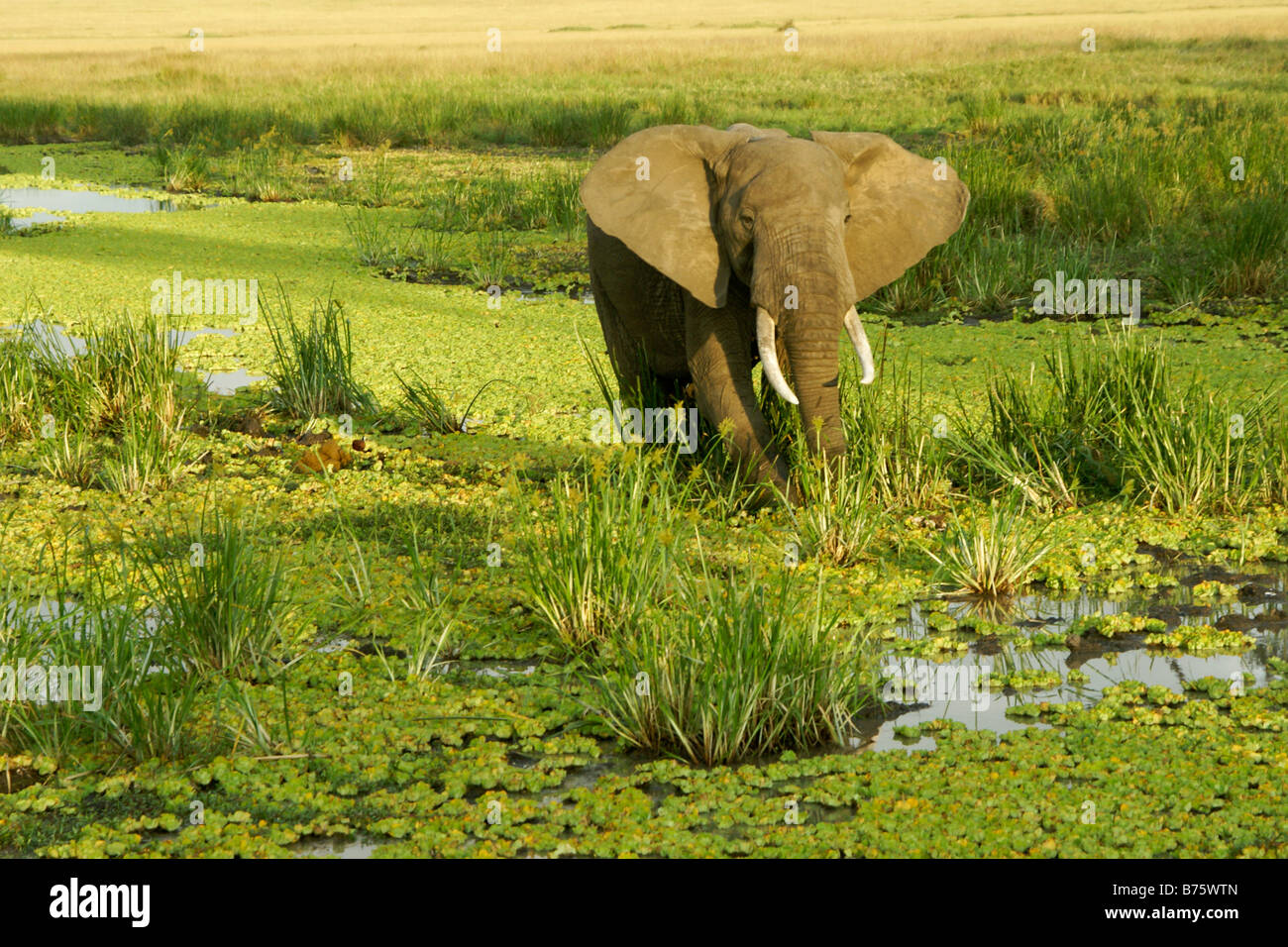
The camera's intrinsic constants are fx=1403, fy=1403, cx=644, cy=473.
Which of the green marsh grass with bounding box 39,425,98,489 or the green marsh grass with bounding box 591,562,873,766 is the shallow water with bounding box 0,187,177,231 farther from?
the green marsh grass with bounding box 591,562,873,766

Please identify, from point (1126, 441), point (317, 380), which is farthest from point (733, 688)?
point (317, 380)

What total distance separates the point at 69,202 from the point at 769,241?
48.2 feet

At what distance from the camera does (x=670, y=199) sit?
5879 millimetres

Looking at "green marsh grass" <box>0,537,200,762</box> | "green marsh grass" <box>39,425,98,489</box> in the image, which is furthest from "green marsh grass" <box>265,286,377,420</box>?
"green marsh grass" <box>0,537,200,762</box>

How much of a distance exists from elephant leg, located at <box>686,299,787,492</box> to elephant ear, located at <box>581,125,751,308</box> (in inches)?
8.9

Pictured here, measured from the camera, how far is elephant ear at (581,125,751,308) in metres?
5.76

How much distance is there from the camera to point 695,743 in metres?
4.12

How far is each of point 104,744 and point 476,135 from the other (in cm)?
1982

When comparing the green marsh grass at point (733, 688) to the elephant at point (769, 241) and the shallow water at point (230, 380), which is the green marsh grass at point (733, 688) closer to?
the elephant at point (769, 241)

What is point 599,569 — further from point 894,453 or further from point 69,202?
point 69,202

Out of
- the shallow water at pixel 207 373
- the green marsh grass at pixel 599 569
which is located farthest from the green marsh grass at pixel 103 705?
the shallow water at pixel 207 373

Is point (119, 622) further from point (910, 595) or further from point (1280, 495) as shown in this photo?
point (1280, 495)

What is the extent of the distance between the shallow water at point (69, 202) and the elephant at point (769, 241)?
11.9 m

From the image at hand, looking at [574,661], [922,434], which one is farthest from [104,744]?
[922,434]
